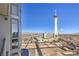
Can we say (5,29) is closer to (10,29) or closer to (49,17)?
(10,29)

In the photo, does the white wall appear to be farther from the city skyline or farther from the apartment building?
the city skyline

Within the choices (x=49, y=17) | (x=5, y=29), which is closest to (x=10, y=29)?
(x=5, y=29)

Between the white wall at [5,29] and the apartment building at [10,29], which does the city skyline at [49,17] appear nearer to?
the apartment building at [10,29]

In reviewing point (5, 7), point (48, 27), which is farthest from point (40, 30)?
point (5, 7)

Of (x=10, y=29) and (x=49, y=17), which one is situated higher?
(x=49, y=17)

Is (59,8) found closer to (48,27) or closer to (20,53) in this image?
(48,27)

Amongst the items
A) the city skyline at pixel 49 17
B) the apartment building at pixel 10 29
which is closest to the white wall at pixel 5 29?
the apartment building at pixel 10 29
